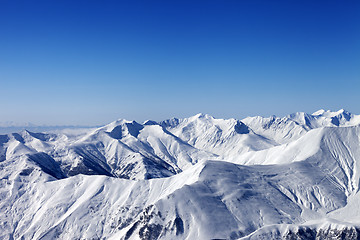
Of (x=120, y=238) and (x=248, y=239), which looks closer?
(x=248, y=239)

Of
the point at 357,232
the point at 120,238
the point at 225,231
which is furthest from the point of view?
the point at 120,238

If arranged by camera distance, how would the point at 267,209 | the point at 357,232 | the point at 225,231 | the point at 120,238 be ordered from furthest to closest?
the point at 267,209
the point at 120,238
the point at 225,231
the point at 357,232

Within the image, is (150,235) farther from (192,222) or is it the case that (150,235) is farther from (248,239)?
(248,239)

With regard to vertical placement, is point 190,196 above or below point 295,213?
above

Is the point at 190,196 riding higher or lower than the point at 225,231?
higher

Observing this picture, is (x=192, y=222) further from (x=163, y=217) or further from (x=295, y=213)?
(x=295, y=213)

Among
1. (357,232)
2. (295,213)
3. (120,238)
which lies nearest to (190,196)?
(120,238)

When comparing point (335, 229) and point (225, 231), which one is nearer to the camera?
point (335, 229)

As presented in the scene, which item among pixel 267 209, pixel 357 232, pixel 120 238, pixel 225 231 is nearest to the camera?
pixel 357 232

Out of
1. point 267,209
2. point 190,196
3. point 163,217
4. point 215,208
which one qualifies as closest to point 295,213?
point 267,209
